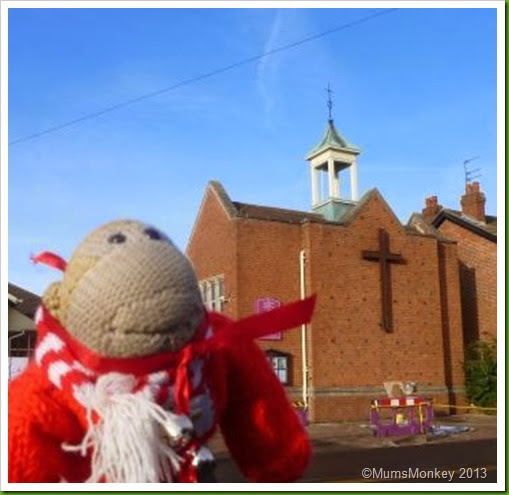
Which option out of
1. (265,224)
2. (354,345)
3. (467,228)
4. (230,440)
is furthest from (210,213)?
(230,440)

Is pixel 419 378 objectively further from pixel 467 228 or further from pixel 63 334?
pixel 63 334

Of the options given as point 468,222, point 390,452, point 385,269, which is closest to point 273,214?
point 385,269

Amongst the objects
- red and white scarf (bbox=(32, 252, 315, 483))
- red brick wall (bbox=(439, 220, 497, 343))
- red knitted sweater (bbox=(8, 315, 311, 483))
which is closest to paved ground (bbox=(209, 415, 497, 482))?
red knitted sweater (bbox=(8, 315, 311, 483))

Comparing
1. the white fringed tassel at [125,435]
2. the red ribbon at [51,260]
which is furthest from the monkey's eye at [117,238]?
the white fringed tassel at [125,435]

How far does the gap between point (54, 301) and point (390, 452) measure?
176 inches

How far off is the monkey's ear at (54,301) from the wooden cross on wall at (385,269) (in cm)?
930

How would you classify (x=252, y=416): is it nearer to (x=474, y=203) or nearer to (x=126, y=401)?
(x=126, y=401)

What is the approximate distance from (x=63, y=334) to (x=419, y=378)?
9.90 metres

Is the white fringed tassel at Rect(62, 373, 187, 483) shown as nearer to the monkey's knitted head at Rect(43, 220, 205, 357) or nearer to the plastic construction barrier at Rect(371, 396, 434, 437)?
the monkey's knitted head at Rect(43, 220, 205, 357)

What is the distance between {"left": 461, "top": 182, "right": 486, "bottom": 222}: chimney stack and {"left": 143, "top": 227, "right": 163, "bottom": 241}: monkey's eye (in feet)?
37.8

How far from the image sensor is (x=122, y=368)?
1244 millimetres

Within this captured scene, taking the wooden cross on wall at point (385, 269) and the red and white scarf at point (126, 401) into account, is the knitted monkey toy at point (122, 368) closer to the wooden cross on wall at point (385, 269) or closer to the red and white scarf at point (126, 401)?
the red and white scarf at point (126, 401)

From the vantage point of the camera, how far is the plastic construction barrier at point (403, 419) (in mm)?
7156

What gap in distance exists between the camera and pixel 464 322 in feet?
39.3
